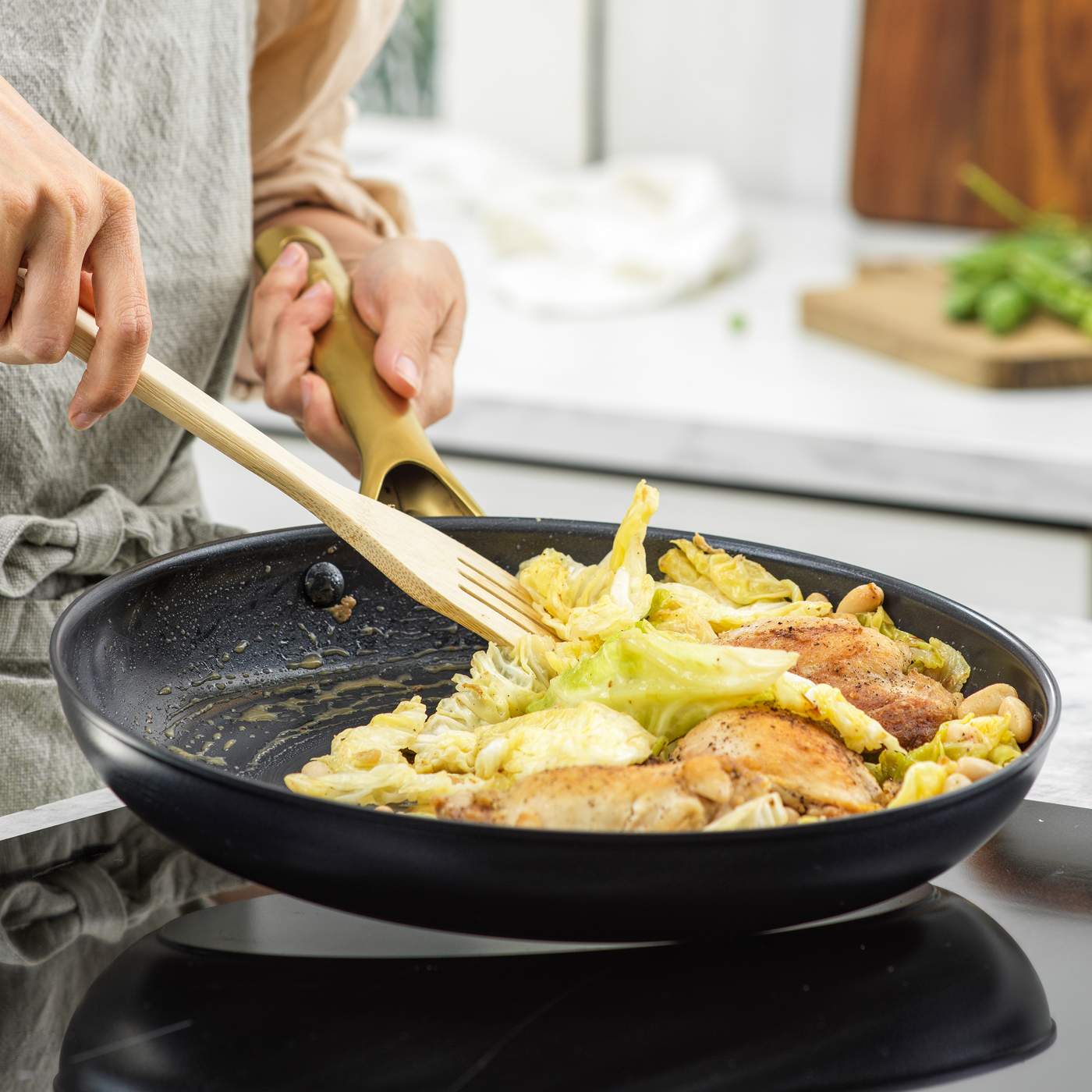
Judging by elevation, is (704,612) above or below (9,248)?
below

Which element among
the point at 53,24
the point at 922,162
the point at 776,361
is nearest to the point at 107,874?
the point at 53,24

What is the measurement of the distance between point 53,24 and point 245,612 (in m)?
0.35

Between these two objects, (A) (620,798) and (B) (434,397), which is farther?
(B) (434,397)

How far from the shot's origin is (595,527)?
2.68 ft

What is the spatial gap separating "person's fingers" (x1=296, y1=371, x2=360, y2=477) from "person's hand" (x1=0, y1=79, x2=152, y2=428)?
27cm

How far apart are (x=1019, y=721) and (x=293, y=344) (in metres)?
0.51

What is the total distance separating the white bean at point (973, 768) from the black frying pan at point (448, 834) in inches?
1.0

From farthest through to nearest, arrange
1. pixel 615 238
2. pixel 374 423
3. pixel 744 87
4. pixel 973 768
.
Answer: pixel 744 87 < pixel 615 238 < pixel 374 423 < pixel 973 768

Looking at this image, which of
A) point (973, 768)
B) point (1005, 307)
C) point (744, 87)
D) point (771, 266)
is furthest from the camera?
point (744, 87)

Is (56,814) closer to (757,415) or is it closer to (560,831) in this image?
(560,831)

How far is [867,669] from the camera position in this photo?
2.16 feet

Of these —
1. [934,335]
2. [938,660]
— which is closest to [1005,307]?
[934,335]

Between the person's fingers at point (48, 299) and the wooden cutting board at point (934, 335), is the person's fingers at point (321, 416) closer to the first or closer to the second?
the person's fingers at point (48, 299)

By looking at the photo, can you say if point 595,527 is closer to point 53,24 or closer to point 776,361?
point 53,24
